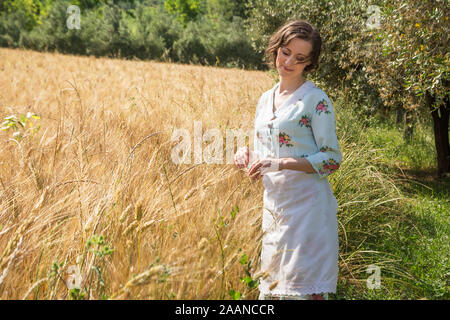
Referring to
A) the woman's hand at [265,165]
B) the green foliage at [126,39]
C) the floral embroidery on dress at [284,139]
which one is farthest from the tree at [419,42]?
the green foliage at [126,39]

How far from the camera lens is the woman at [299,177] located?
155 cm

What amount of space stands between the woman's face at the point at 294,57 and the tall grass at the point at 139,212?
2.30ft

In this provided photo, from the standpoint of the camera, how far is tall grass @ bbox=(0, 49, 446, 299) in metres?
1.23

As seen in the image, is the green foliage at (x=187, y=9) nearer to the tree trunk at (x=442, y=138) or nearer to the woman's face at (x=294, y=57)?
the tree trunk at (x=442, y=138)

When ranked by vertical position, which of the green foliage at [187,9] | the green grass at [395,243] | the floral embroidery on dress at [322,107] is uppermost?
the green foliage at [187,9]

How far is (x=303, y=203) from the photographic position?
161 centimetres

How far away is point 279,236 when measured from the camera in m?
1.64

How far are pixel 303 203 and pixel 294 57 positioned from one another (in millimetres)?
726

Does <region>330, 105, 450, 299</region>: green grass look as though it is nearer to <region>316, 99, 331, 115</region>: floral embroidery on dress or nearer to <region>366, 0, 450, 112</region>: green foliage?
<region>366, 0, 450, 112</region>: green foliage

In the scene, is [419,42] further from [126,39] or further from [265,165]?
[126,39]

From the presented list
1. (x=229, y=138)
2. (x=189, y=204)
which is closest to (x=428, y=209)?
(x=229, y=138)
